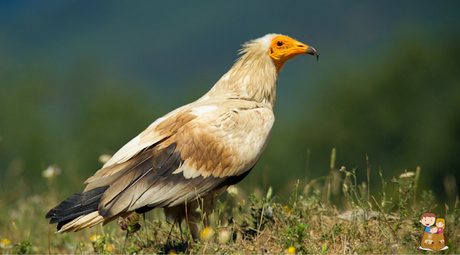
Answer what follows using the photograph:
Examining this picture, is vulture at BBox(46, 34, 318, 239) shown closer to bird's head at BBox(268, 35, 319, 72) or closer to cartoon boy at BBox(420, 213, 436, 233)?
bird's head at BBox(268, 35, 319, 72)

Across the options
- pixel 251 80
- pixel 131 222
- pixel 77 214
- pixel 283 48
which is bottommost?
pixel 131 222

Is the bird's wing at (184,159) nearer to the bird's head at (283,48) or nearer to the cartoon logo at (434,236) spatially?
the bird's head at (283,48)

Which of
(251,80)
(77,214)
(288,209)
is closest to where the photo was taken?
Answer: (77,214)

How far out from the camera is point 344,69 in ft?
126

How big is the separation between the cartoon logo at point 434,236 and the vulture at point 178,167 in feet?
4.92

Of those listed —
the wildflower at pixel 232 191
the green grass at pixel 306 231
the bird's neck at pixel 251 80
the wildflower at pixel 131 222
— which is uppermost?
the bird's neck at pixel 251 80

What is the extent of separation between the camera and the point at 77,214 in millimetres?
3096

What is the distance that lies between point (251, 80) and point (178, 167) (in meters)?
1.47

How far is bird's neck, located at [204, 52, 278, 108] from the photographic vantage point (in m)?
4.30

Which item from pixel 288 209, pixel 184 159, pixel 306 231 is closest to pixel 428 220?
pixel 306 231

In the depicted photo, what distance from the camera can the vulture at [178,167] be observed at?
3146 mm

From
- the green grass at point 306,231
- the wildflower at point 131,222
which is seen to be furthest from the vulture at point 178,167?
the green grass at point 306,231

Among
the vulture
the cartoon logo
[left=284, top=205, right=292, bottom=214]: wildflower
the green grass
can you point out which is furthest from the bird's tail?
the cartoon logo

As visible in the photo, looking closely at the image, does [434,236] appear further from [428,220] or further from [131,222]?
[131,222]
